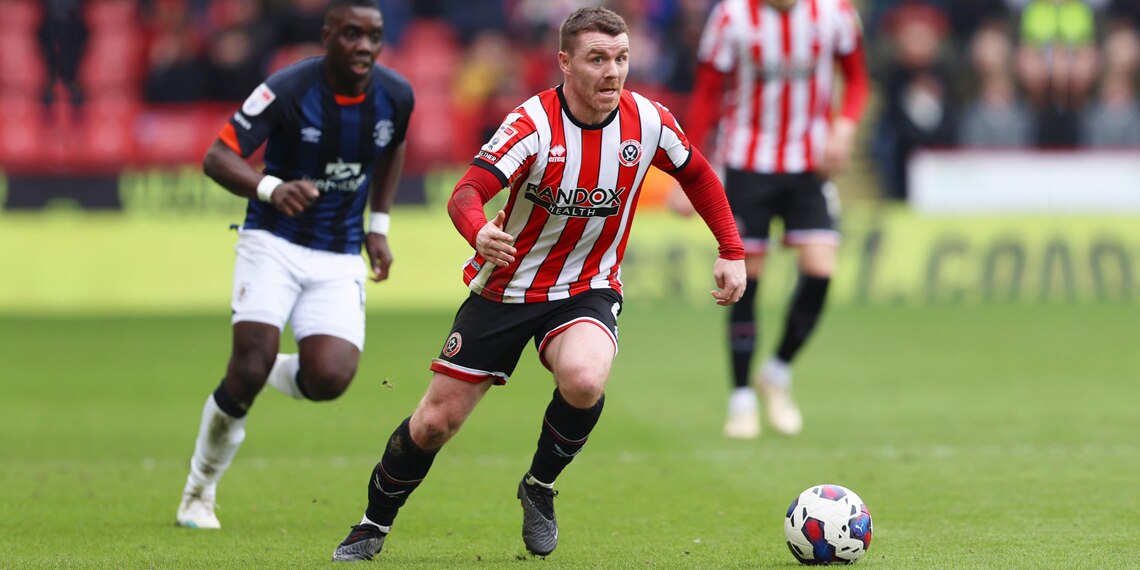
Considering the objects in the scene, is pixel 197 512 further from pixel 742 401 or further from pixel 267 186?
pixel 742 401

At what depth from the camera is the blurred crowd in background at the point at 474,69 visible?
16906 millimetres

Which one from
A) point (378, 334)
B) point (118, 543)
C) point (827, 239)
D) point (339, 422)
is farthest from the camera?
point (378, 334)

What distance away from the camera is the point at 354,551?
223 inches

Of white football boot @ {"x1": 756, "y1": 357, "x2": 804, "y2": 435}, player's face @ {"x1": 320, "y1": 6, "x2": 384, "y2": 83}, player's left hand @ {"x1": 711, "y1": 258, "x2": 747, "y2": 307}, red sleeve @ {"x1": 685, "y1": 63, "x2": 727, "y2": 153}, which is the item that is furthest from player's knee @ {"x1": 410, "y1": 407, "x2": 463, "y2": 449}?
red sleeve @ {"x1": 685, "y1": 63, "x2": 727, "y2": 153}

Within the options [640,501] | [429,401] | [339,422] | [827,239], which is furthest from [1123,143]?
[429,401]

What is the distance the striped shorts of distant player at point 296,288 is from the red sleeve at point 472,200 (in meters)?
1.57

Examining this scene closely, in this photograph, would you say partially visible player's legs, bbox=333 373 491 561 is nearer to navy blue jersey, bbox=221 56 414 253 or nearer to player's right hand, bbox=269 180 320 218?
player's right hand, bbox=269 180 320 218

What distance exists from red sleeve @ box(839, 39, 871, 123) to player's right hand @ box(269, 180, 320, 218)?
3981 mm

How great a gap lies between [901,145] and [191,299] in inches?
304

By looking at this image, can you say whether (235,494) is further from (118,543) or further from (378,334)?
(378,334)

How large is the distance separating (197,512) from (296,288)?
1056mm

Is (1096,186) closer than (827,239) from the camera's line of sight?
No

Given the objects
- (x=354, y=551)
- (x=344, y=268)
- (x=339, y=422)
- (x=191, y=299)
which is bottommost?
(x=191, y=299)

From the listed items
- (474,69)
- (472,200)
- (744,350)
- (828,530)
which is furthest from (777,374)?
(474,69)
